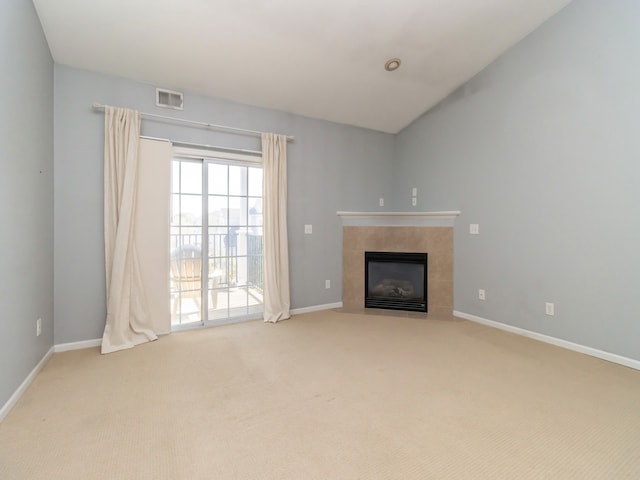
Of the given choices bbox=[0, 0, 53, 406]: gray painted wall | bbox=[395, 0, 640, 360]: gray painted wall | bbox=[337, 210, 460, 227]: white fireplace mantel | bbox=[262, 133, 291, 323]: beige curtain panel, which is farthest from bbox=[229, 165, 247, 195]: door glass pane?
bbox=[395, 0, 640, 360]: gray painted wall

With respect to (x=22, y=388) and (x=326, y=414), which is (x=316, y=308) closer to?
(x=326, y=414)

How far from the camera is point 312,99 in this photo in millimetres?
3666

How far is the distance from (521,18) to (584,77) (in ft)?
2.76

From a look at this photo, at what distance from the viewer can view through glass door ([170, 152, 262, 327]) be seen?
335 centimetres

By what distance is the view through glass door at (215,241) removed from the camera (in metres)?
3.35

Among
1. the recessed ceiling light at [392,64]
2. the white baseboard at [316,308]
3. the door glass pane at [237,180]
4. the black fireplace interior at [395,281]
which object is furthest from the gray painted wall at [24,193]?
the black fireplace interior at [395,281]

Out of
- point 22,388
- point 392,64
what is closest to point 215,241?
point 22,388

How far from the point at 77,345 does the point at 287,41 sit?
3.50 metres

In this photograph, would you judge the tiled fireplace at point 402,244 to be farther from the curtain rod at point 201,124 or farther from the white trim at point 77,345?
the white trim at point 77,345

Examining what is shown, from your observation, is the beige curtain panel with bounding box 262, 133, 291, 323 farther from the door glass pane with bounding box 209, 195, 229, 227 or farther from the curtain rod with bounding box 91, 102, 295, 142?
the door glass pane with bounding box 209, 195, 229, 227

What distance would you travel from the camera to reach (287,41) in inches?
110

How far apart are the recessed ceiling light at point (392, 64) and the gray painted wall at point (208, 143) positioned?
111cm

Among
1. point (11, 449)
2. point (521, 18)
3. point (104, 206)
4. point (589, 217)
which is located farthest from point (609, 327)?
point (104, 206)

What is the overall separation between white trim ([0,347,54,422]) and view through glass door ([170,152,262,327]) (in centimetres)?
110
